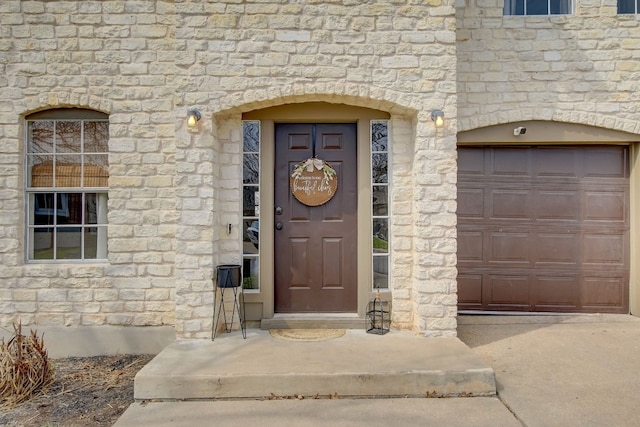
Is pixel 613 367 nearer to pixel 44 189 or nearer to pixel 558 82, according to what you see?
pixel 558 82

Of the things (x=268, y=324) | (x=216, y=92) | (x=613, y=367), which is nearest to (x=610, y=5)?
(x=613, y=367)

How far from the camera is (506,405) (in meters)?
3.09

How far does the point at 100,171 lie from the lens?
4.43 m

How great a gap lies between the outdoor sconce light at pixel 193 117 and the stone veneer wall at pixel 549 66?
306 cm

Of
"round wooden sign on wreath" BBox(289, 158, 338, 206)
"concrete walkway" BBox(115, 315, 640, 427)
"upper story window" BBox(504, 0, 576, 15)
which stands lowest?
"concrete walkway" BBox(115, 315, 640, 427)

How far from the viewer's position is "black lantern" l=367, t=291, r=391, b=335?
169 inches

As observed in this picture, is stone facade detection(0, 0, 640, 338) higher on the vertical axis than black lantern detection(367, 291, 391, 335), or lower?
higher

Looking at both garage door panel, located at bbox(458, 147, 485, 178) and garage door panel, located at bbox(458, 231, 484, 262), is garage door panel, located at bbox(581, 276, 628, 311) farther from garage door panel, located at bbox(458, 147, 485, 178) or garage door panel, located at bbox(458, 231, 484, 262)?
garage door panel, located at bbox(458, 147, 485, 178)

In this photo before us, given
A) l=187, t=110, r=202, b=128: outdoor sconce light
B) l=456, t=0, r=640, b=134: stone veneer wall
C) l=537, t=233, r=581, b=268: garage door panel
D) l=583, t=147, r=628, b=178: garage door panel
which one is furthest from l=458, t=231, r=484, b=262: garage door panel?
l=187, t=110, r=202, b=128: outdoor sconce light

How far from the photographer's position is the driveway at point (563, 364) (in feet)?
9.70

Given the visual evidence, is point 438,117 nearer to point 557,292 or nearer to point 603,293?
point 557,292

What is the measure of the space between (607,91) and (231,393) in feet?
17.6

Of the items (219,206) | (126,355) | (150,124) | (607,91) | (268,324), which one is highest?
(607,91)

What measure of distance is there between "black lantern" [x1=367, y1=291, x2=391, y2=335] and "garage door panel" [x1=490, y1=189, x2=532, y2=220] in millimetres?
1965
